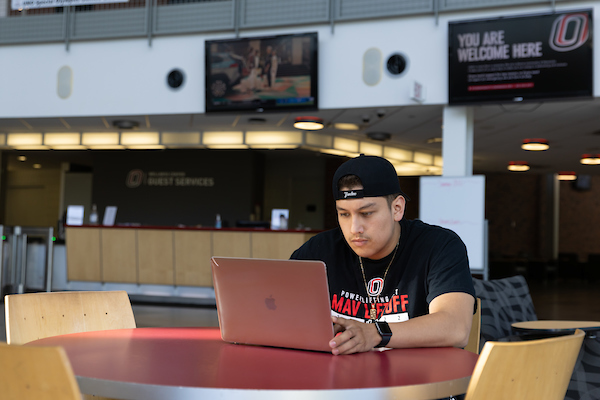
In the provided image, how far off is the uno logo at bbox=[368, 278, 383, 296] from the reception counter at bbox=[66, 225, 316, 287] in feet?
20.0

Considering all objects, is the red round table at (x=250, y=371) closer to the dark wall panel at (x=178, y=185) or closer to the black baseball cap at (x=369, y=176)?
the black baseball cap at (x=369, y=176)

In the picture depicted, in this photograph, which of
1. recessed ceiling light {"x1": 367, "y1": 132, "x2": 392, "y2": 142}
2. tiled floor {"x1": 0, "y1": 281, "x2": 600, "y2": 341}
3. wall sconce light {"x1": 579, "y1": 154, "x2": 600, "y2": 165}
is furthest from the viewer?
wall sconce light {"x1": 579, "y1": 154, "x2": 600, "y2": 165}

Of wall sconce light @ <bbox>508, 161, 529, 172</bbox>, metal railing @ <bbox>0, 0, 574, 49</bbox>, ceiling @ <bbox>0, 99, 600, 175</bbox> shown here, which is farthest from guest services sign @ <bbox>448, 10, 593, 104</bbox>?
wall sconce light @ <bbox>508, 161, 529, 172</bbox>

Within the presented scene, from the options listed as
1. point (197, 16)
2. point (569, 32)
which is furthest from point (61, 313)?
point (197, 16)

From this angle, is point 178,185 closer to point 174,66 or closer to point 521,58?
point 174,66

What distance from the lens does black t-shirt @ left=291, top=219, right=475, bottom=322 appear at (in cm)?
156

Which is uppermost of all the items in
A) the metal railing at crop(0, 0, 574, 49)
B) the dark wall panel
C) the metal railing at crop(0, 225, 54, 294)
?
the metal railing at crop(0, 0, 574, 49)

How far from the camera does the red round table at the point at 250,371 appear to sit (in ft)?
3.32

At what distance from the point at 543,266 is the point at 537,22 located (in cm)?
973

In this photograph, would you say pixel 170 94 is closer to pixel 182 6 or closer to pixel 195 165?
pixel 182 6

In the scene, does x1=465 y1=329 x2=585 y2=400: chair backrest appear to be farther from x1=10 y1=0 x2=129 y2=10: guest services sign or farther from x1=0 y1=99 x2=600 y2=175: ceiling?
x1=10 y1=0 x2=129 y2=10: guest services sign

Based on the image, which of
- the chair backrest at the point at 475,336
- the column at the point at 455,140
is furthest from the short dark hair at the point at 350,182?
the column at the point at 455,140

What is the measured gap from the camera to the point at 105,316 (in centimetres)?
188

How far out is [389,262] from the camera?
1680 mm
